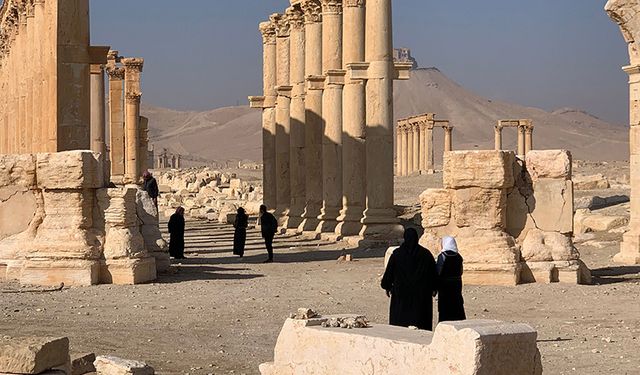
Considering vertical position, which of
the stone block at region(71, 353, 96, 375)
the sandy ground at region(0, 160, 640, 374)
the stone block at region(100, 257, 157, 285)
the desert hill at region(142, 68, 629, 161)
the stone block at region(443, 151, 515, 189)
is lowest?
the sandy ground at region(0, 160, 640, 374)

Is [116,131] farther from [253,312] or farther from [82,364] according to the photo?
[82,364]

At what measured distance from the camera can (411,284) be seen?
30.9ft

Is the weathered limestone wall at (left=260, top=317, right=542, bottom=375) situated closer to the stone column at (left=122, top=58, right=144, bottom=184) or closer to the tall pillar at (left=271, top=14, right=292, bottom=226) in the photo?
the tall pillar at (left=271, top=14, right=292, bottom=226)

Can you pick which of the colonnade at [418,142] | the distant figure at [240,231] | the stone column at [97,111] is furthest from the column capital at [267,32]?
the colonnade at [418,142]

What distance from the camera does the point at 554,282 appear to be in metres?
16.1

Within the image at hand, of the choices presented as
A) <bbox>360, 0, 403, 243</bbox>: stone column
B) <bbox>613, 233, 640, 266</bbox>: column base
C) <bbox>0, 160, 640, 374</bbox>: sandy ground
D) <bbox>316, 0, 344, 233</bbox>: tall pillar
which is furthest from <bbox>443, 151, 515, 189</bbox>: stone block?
<bbox>316, 0, 344, 233</bbox>: tall pillar

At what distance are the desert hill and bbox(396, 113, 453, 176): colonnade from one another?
6032 centimetres

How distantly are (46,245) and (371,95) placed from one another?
10831mm

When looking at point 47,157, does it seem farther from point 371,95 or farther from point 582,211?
point 582,211

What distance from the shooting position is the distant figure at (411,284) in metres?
9.38

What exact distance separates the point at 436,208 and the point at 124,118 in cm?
2601

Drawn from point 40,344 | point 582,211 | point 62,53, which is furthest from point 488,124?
point 40,344

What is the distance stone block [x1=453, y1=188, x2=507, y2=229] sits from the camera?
53.0ft

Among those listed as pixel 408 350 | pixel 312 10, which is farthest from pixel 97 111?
pixel 408 350
